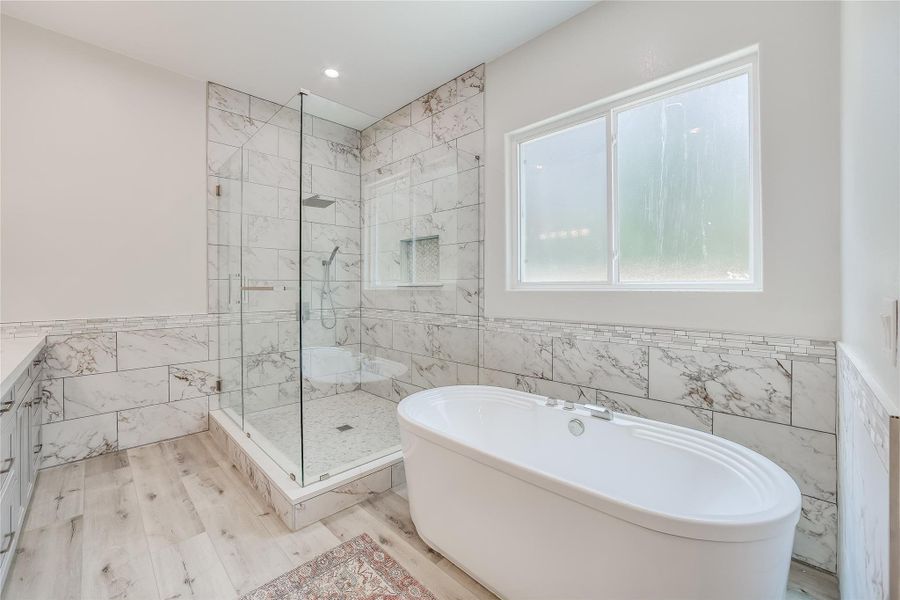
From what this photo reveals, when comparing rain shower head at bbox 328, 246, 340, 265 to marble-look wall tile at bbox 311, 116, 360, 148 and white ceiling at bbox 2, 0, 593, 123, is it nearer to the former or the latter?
marble-look wall tile at bbox 311, 116, 360, 148

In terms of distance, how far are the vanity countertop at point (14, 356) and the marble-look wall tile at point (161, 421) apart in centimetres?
76

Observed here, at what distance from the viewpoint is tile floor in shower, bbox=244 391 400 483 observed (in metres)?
2.13

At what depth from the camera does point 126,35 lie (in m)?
2.46

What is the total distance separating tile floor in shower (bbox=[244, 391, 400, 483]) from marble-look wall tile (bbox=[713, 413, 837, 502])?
6.19ft

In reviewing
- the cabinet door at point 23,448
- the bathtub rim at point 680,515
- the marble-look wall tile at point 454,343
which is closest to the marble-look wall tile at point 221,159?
the cabinet door at point 23,448

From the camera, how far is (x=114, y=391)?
267cm

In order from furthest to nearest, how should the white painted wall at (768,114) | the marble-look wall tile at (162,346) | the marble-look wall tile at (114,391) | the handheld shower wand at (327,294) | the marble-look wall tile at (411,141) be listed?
the marble-look wall tile at (411,141) < the marble-look wall tile at (162,346) < the marble-look wall tile at (114,391) < the handheld shower wand at (327,294) < the white painted wall at (768,114)

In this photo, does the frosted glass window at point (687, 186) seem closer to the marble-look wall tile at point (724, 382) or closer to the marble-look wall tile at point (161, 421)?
the marble-look wall tile at point (724, 382)

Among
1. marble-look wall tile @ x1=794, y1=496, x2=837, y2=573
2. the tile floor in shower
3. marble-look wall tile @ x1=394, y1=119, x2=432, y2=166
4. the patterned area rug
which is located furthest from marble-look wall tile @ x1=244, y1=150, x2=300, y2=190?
marble-look wall tile @ x1=794, y1=496, x2=837, y2=573

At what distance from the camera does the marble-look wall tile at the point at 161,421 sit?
2.72m

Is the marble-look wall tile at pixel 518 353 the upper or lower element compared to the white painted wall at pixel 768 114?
lower

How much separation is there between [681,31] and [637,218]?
3.02 ft

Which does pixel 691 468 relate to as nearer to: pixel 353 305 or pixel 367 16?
pixel 353 305

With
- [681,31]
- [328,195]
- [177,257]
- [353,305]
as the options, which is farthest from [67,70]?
[681,31]
